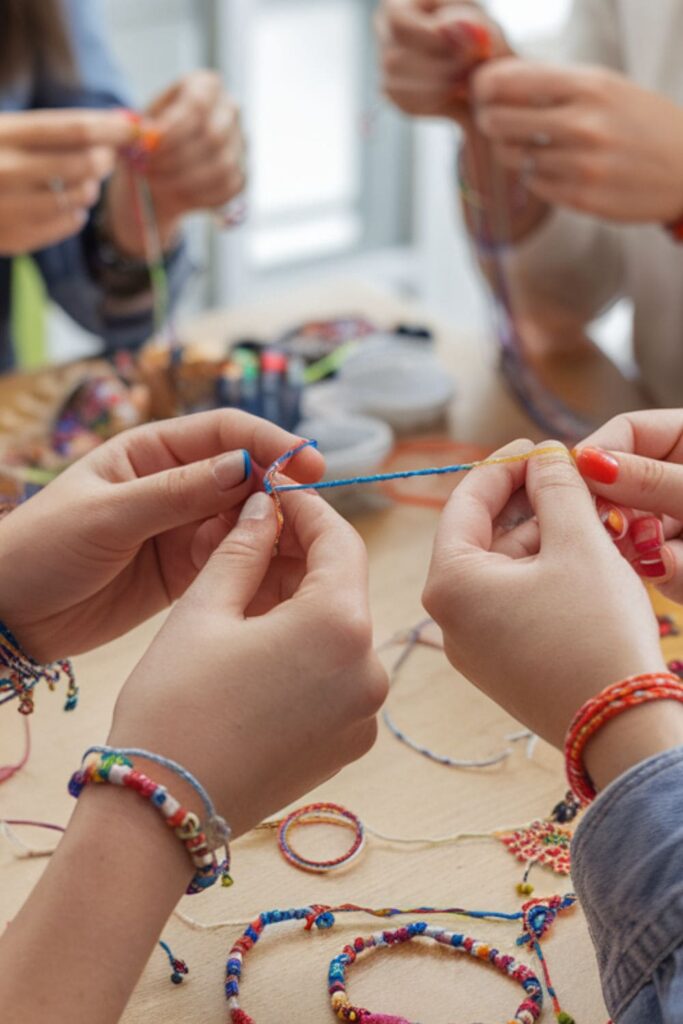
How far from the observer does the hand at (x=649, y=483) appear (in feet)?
1.98

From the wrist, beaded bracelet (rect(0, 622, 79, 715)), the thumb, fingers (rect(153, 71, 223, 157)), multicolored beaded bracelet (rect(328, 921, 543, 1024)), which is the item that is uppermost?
fingers (rect(153, 71, 223, 157))

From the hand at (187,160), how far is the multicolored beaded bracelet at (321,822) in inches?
34.5

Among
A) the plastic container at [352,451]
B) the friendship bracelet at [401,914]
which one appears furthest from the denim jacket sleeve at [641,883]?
the plastic container at [352,451]

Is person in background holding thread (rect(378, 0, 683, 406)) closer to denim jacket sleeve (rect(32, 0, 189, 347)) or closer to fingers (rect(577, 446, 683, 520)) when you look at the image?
denim jacket sleeve (rect(32, 0, 189, 347))

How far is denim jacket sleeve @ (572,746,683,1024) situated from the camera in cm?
46

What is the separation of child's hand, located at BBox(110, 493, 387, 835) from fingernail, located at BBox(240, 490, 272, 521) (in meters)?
0.04

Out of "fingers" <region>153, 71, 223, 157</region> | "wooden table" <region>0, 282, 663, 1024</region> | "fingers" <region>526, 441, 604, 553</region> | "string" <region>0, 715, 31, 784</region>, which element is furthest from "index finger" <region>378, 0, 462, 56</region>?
"string" <region>0, 715, 31, 784</region>

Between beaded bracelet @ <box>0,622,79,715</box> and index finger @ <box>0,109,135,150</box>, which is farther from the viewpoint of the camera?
index finger @ <box>0,109,135,150</box>

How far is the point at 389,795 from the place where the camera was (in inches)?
27.6

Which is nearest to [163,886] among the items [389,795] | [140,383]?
[389,795]

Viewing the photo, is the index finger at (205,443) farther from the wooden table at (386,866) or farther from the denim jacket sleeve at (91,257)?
the denim jacket sleeve at (91,257)

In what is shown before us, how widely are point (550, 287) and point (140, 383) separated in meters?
0.51

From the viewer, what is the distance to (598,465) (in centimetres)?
60

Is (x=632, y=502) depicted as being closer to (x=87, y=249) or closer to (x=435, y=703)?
(x=435, y=703)
